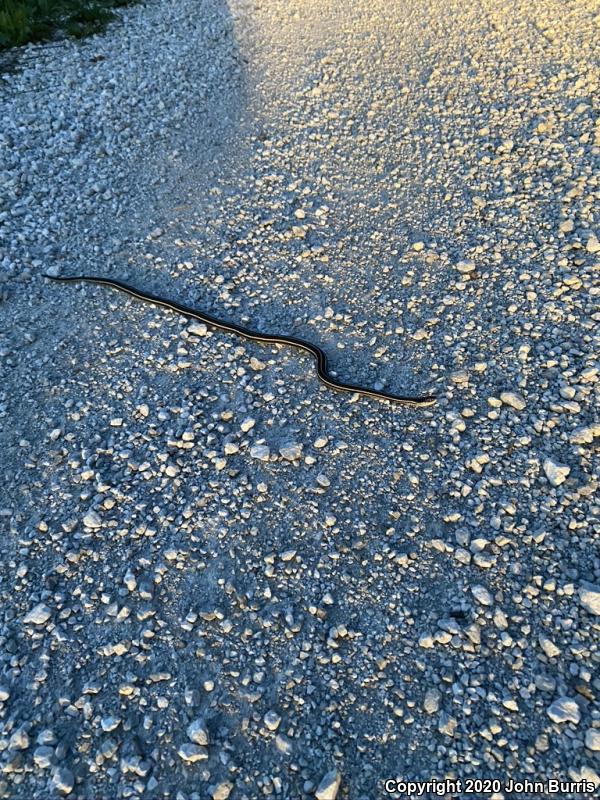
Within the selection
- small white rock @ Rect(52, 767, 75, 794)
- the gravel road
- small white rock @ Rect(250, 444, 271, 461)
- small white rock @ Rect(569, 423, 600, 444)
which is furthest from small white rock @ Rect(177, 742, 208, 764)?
small white rock @ Rect(569, 423, 600, 444)

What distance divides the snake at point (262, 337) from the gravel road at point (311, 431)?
0.11 meters

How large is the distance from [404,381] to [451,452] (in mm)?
855

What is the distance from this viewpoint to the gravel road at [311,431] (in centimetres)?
362

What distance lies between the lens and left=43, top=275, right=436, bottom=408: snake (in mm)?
5305

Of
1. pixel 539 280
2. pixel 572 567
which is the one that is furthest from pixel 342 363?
pixel 572 567

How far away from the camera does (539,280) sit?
6.08m

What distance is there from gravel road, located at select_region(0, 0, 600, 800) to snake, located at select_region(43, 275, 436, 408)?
11 centimetres

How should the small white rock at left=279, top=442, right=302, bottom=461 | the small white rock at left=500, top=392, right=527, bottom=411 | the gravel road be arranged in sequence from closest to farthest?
1. the gravel road
2. the small white rock at left=279, top=442, right=302, bottom=461
3. the small white rock at left=500, top=392, right=527, bottom=411

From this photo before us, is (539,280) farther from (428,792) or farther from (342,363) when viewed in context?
(428,792)

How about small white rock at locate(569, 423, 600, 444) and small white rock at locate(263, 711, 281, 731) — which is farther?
small white rock at locate(569, 423, 600, 444)

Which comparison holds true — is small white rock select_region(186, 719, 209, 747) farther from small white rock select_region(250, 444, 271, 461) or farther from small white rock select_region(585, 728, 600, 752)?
small white rock select_region(585, 728, 600, 752)

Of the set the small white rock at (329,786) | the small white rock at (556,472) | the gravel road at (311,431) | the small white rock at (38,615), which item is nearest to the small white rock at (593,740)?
the gravel road at (311,431)

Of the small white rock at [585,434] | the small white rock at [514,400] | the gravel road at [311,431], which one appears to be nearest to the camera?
the gravel road at [311,431]

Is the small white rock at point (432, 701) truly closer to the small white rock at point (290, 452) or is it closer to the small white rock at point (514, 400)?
the small white rock at point (290, 452)
